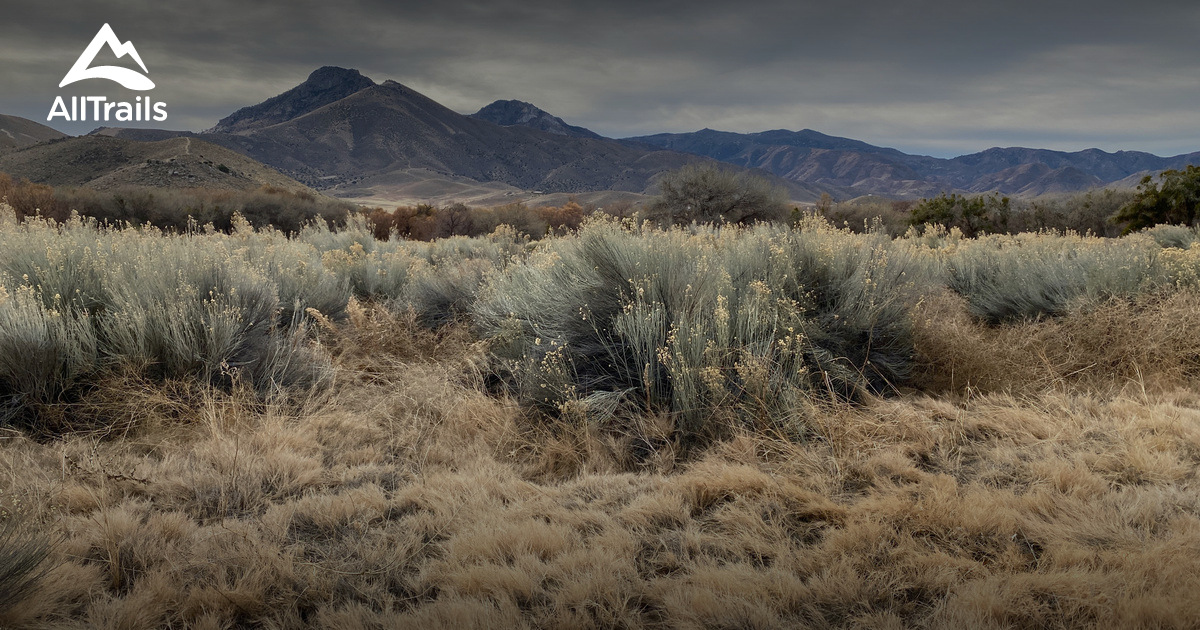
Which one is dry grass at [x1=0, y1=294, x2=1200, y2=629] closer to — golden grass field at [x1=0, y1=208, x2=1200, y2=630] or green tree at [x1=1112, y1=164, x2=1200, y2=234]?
golden grass field at [x1=0, y1=208, x2=1200, y2=630]

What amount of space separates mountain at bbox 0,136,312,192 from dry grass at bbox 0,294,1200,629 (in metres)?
62.4

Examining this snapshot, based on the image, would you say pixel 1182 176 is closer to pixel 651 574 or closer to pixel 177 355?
pixel 651 574

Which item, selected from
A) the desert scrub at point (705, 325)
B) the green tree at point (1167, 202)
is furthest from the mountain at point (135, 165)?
the green tree at point (1167, 202)

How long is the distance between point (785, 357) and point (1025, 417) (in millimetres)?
1779

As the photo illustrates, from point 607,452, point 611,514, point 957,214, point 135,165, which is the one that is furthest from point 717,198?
point 135,165

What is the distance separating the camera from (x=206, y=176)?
61.9 metres

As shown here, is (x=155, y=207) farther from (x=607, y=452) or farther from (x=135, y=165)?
(x=135, y=165)

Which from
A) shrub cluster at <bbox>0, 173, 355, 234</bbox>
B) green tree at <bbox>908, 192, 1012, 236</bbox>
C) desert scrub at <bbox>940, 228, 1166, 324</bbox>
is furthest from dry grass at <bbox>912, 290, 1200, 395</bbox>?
shrub cluster at <bbox>0, 173, 355, 234</bbox>

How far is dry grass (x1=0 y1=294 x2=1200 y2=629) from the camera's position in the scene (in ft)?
8.19

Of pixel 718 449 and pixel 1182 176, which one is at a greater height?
pixel 1182 176

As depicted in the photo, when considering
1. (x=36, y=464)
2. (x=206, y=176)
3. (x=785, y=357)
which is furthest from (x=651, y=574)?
(x=206, y=176)

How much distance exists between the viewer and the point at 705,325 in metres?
5.03

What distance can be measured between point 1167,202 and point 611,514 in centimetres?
2537

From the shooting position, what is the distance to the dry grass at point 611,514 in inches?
98.3
